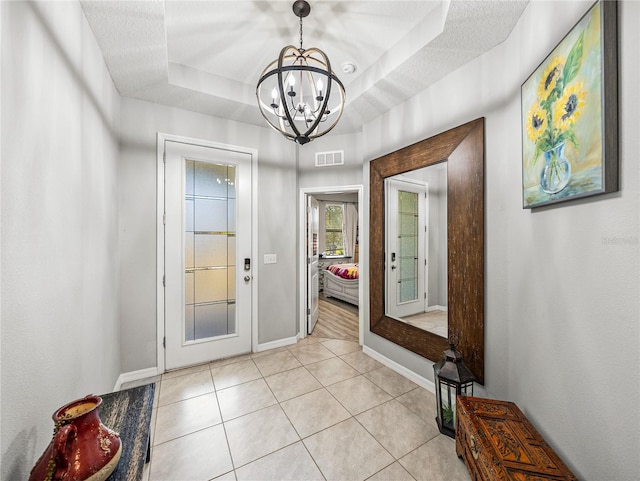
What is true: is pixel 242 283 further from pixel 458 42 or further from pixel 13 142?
pixel 458 42

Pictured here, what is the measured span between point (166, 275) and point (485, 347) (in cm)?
297

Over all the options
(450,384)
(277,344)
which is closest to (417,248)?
(450,384)

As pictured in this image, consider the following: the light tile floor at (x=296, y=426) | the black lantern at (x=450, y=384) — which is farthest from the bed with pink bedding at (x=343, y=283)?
the black lantern at (x=450, y=384)

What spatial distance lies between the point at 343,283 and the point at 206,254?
10.1ft

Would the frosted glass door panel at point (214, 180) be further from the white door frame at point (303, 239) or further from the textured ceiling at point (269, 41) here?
the white door frame at point (303, 239)

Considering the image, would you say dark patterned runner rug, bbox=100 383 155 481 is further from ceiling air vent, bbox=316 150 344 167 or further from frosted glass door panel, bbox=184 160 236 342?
ceiling air vent, bbox=316 150 344 167

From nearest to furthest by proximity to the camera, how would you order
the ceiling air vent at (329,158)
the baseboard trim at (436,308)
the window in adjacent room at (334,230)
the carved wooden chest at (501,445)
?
the carved wooden chest at (501,445), the baseboard trim at (436,308), the ceiling air vent at (329,158), the window in adjacent room at (334,230)

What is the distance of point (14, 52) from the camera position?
0.97m

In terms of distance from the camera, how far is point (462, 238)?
6.90 ft

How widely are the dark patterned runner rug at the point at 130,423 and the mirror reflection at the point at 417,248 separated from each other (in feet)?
7.22

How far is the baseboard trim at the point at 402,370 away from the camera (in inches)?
94.3

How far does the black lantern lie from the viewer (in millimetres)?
1756

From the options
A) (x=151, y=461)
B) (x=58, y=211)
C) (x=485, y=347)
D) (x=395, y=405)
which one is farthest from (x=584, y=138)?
(x=151, y=461)

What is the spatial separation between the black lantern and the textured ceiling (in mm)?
2161
